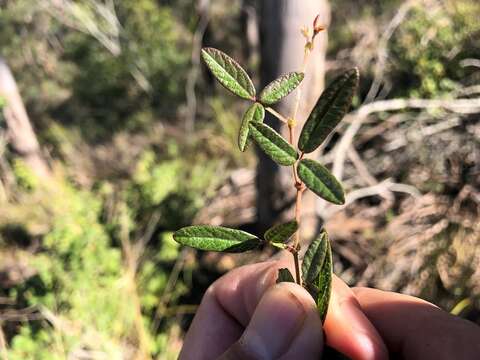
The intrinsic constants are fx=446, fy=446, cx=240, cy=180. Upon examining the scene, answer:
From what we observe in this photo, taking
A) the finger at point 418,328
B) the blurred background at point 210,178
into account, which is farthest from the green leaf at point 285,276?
the blurred background at point 210,178

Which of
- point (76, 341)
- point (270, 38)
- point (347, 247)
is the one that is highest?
point (270, 38)

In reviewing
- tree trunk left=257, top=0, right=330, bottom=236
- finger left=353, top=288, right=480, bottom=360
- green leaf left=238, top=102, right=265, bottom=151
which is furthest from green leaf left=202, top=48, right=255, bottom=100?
tree trunk left=257, top=0, right=330, bottom=236

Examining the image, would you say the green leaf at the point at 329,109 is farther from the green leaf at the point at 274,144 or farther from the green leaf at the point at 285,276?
the green leaf at the point at 285,276

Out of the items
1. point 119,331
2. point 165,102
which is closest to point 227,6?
point 165,102

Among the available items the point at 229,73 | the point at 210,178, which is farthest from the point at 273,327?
the point at 210,178

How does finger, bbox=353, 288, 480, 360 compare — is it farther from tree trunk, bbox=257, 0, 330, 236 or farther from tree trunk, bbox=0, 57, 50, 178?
tree trunk, bbox=0, 57, 50, 178

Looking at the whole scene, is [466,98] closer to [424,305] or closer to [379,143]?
[379,143]
